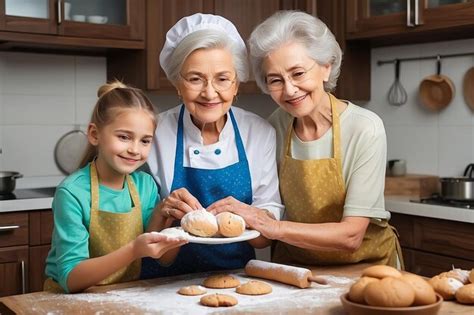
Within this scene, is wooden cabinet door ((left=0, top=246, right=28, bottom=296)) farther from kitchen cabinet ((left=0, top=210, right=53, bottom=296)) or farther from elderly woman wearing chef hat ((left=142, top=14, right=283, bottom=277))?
elderly woman wearing chef hat ((left=142, top=14, right=283, bottom=277))

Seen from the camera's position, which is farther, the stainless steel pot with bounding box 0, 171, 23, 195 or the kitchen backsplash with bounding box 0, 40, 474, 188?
the kitchen backsplash with bounding box 0, 40, 474, 188

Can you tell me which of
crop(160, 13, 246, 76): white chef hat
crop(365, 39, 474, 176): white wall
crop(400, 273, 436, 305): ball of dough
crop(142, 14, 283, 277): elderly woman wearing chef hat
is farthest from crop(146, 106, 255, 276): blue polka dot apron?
crop(365, 39, 474, 176): white wall

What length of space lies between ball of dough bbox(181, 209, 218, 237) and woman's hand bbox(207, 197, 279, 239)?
10cm

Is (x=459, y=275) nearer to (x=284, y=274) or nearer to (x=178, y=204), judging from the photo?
(x=284, y=274)

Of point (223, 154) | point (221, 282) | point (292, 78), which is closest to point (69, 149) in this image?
point (223, 154)

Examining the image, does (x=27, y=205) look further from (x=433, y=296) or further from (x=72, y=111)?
(x=433, y=296)

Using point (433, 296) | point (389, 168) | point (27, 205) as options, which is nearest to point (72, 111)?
point (27, 205)

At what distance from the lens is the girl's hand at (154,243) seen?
1508mm

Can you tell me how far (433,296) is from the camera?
1264mm

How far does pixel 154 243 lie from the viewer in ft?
4.98

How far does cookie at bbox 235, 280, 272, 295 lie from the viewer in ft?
5.06

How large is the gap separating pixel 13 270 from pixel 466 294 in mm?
1970

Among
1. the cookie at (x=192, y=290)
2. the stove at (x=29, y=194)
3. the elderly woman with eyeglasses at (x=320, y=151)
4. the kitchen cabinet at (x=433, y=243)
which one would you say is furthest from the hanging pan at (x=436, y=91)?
the cookie at (x=192, y=290)

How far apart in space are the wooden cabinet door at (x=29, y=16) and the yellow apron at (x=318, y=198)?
1550 millimetres
